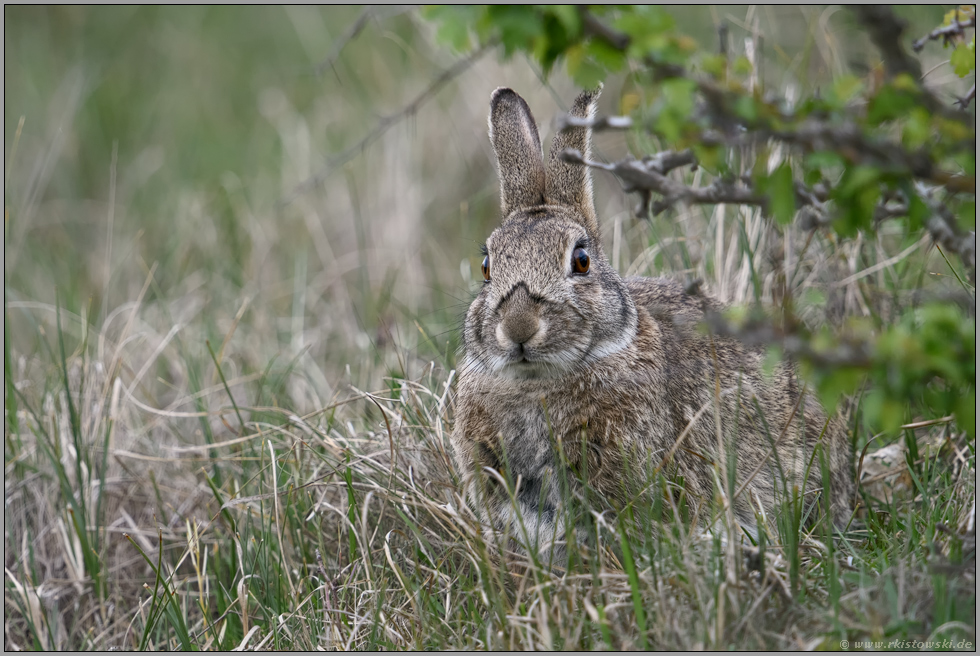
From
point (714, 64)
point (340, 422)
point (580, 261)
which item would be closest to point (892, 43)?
point (714, 64)

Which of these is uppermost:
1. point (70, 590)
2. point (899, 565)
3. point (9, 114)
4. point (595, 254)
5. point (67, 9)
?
point (67, 9)

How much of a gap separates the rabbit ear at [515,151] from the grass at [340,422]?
2.49 ft

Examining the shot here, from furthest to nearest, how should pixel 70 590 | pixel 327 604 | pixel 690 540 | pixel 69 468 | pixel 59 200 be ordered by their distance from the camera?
pixel 59 200 < pixel 69 468 < pixel 70 590 < pixel 327 604 < pixel 690 540

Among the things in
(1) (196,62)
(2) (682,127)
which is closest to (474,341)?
(2) (682,127)

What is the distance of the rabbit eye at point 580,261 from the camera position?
12.7ft

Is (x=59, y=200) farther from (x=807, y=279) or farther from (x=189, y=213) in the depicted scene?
(x=807, y=279)

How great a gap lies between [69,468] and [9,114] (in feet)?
18.0

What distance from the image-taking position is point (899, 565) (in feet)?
9.61

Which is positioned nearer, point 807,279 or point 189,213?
point 807,279

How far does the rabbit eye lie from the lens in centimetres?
388

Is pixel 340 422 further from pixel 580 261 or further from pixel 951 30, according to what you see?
pixel 951 30

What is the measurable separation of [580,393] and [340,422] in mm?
1406

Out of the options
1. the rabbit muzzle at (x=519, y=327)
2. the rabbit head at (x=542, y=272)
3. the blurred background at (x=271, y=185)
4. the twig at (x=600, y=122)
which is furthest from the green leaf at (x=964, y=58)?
the blurred background at (x=271, y=185)

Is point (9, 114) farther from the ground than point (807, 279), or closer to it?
farther from the ground
